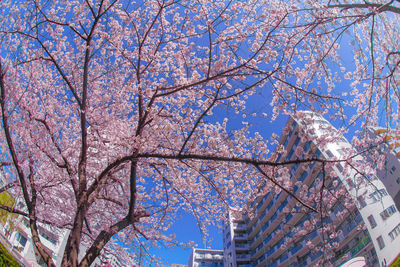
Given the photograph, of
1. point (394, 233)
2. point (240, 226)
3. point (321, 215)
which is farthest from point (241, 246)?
point (321, 215)

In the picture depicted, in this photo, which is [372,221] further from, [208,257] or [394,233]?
[208,257]

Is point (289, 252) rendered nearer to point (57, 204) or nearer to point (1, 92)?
point (57, 204)

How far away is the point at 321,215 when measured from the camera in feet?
11.2

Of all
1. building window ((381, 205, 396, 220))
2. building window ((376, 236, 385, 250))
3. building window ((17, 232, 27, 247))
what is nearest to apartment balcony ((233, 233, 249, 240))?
building window ((376, 236, 385, 250))

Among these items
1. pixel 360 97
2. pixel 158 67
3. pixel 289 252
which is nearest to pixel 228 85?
pixel 158 67

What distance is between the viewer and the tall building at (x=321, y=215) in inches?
173

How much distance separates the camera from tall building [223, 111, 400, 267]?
14.5ft

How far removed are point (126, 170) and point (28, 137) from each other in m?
2.78

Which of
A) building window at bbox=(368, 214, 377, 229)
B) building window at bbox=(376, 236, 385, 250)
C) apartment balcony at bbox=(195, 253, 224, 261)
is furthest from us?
apartment balcony at bbox=(195, 253, 224, 261)

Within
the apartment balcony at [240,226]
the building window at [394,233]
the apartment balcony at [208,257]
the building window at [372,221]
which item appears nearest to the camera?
the building window at [394,233]

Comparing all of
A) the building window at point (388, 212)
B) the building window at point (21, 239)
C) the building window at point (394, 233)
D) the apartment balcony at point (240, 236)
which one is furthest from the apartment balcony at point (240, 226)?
the building window at point (21, 239)

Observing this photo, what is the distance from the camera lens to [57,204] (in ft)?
25.8

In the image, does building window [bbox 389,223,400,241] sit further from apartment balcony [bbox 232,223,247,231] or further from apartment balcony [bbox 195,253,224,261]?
apartment balcony [bbox 195,253,224,261]

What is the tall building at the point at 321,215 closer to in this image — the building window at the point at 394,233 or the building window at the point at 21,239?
the building window at the point at 394,233
